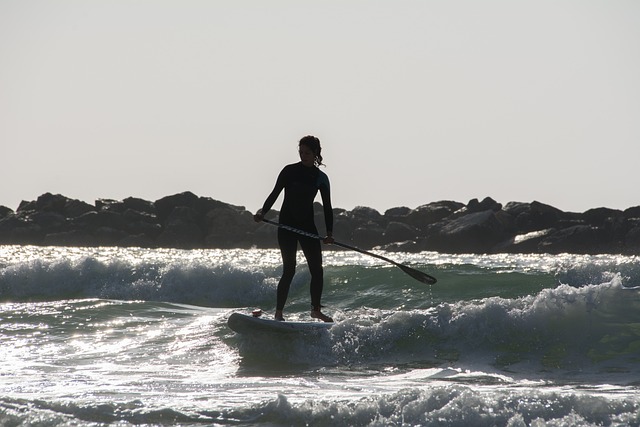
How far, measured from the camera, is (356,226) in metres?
41.3

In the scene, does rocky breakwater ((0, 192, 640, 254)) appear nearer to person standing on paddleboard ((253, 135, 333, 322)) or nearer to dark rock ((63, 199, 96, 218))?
dark rock ((63, 199, 96, 218))

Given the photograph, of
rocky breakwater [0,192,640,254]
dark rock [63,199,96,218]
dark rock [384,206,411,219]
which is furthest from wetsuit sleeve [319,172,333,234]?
dark rock [63,199,96,218]

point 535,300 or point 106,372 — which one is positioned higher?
point 535,300

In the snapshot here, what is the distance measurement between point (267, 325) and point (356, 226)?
30.6m

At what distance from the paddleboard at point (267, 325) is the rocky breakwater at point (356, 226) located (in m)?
25.2

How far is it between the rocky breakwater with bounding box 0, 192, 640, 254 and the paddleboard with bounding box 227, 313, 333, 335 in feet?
82.7

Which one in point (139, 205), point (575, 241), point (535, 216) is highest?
point (139, 205)

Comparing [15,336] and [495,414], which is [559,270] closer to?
[15,336]

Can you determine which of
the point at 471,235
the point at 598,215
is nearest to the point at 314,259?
the point at 471,235

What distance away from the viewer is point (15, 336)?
39.3 feet

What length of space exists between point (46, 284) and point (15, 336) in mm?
6914

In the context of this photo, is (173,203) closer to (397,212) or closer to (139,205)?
(139,205)

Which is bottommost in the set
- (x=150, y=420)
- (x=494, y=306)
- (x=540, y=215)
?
(x=150, y=420)

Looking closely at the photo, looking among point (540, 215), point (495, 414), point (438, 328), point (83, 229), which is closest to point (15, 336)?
point (438, 328)
